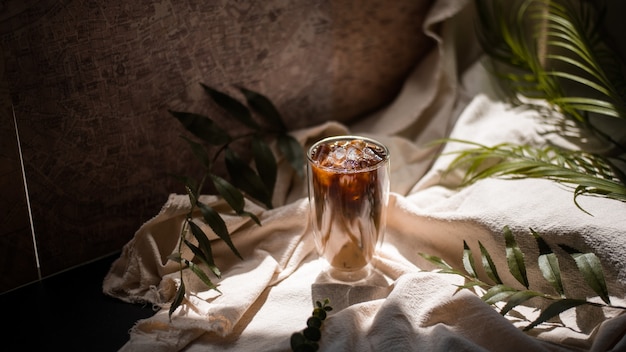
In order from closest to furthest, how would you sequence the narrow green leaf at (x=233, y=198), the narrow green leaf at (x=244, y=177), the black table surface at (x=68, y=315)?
the black table surface at (x=68, y=315) → the narrow green leaf at (x=233, y=198) → the narrow green leaf at (x=244, y=177)

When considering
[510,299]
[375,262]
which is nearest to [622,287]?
[510,299]

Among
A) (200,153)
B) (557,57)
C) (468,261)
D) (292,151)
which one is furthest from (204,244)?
(557,57)

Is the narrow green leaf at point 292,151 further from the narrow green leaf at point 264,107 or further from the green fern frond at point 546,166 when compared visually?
the green fern frond at point 546,166

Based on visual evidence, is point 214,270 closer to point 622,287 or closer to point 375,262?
point 375,262

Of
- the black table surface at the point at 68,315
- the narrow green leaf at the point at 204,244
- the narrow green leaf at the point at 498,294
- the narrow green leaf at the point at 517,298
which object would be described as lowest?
the black table surface at the point at 68,315

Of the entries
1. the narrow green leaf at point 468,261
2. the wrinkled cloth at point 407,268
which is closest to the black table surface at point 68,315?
the wrinkled cloth at point 407,268

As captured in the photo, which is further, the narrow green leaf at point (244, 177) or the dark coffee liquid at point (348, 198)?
the narrow green leaf at point (244, 177)

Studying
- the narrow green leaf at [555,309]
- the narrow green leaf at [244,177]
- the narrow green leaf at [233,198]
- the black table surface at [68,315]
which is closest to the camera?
the narrow green leaf at [555,309]
